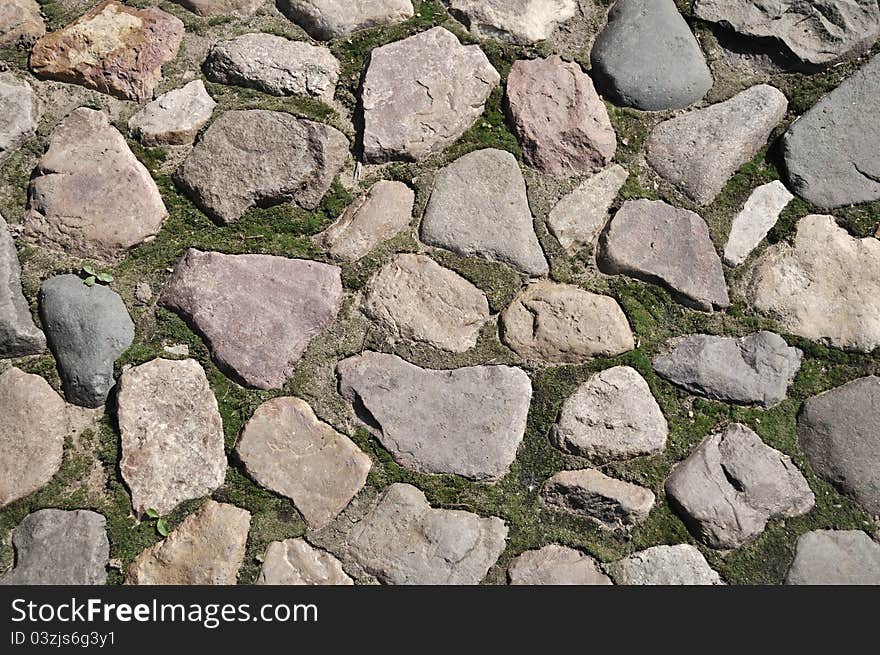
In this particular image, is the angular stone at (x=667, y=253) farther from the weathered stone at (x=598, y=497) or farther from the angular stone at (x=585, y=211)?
the weathered stone at (x=598, y=497)

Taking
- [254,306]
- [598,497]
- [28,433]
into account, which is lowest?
[28,433]

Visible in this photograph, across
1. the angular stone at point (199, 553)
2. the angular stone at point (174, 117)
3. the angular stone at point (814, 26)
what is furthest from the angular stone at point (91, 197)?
the angular stone at point (814, 26)

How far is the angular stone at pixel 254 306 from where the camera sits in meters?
1.81

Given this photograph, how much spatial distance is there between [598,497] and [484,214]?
2.12 ft

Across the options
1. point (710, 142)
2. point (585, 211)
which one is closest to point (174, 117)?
point (585, 211)

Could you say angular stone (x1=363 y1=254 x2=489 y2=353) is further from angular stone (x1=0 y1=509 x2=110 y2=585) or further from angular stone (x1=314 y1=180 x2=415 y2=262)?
angular stone (x1=0 y1=509 x2=110 y2=585)

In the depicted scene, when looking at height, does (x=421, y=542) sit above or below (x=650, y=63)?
below

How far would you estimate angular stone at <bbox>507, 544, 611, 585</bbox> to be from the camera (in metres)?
1.77

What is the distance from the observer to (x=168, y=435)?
1760 mm

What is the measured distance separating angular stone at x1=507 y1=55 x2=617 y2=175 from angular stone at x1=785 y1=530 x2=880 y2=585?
36.3 inches

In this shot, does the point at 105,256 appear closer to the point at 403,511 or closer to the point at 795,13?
the point at 403,511

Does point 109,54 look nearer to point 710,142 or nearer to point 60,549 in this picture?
point 60,549

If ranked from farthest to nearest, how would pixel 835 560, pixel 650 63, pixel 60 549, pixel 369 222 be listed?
1. pixel 650 63
2. pixel 369 222
3. pixel 835 560
4. pixel 60 549

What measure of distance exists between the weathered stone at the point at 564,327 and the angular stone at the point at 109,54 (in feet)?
3.13
